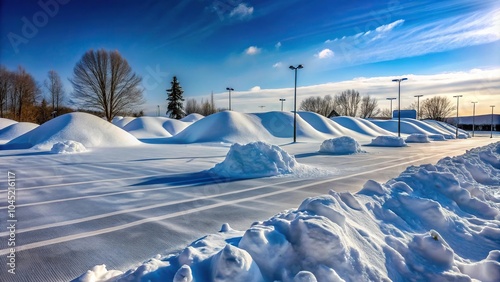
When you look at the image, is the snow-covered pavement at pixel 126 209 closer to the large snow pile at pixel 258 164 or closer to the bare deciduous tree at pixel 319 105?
the large snow pile at pixel 258 164

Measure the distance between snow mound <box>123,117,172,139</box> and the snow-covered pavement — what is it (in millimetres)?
28057

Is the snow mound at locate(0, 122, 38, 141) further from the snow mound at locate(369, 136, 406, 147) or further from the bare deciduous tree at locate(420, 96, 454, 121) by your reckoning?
the bare deciduous tree at locate(420, 96, 454, 121)

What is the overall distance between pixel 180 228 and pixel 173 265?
1.66m

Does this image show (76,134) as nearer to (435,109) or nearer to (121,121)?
(121,121)

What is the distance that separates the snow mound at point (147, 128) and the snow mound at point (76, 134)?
14296 mm

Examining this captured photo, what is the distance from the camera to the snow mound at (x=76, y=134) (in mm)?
18652

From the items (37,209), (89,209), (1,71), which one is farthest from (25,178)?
(1,71)

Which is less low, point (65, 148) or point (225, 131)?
point (225, 131)

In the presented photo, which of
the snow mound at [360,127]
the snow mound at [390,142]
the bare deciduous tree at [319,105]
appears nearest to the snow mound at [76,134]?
the snow mound at [390,142]

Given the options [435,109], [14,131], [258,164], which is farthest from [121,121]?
[435,109]

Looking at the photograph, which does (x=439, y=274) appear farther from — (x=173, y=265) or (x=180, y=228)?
(x=180, y=228)

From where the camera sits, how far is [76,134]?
1934 cm

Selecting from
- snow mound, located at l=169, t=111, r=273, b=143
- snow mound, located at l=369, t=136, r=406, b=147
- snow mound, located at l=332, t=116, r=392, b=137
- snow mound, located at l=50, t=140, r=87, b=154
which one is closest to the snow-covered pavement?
snow mound, located at l=50, t=140, r=87, b=154

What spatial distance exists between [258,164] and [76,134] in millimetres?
16501
